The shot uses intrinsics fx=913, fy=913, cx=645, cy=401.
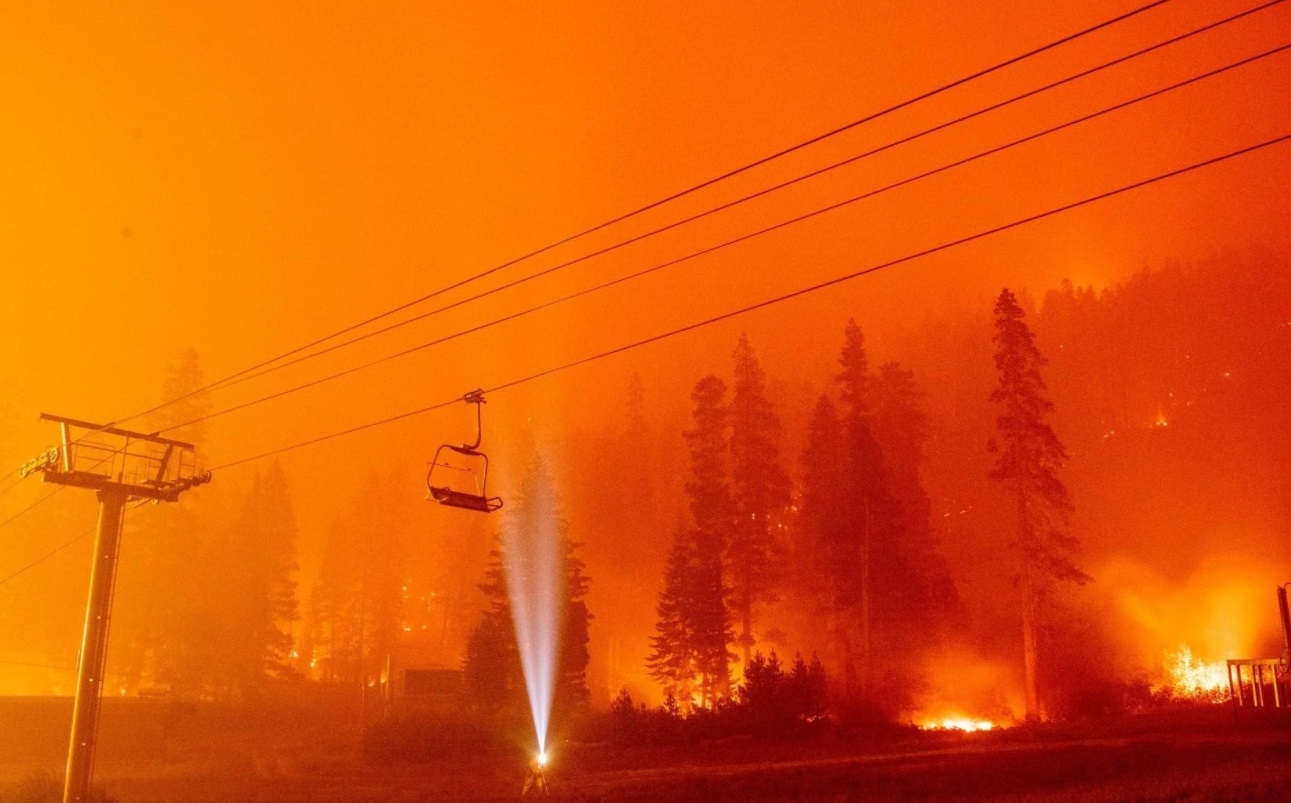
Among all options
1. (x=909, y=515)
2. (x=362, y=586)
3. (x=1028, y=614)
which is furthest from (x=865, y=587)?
(x=362, y=586)

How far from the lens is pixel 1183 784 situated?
1830 cm

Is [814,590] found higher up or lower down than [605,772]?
Result: higher up

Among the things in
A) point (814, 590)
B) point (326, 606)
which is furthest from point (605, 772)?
point (326, 606)

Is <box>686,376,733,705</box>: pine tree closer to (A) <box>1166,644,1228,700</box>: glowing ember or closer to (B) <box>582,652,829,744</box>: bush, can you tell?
(B) <box>582,652,829,744</box>: bush

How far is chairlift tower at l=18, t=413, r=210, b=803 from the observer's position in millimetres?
23688

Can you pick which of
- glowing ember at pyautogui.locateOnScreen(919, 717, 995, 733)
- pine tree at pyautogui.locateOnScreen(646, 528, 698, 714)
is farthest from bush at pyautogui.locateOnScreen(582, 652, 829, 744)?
pine tree at pyautogui.locateOnScreen(646, 528, 698, 714)

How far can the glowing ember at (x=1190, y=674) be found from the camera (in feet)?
160

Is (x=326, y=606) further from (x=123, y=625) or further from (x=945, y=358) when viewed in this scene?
(x=945, y=358)

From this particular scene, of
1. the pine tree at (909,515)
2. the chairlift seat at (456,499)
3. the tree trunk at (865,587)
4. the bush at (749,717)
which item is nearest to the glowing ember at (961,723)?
the tree trunk at (865,587)

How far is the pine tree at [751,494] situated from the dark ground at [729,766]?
2001cm

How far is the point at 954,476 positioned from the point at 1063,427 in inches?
588

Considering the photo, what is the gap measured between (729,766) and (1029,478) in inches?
878

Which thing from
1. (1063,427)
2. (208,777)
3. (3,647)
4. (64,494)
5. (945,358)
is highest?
(945,358)

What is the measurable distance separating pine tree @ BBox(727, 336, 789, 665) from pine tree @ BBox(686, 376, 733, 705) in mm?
914
